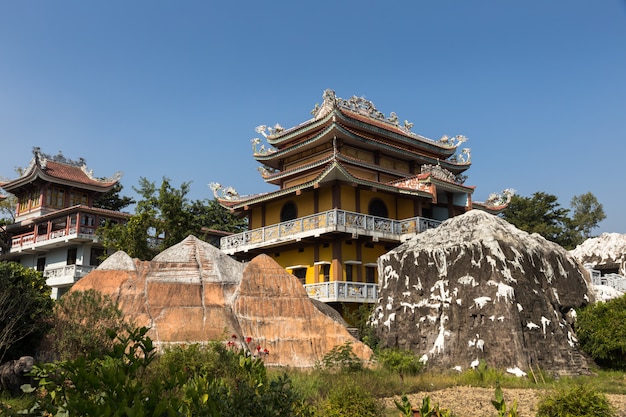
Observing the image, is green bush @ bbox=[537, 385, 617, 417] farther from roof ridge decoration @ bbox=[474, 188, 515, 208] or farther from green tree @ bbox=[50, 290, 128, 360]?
roof ridge decoration @ bbox=[474, 188, 515, 208]

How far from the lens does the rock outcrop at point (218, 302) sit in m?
13.8

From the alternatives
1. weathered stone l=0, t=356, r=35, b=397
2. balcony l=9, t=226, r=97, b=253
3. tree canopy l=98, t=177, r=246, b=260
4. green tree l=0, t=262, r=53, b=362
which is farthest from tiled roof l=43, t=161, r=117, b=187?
weathered stone l=0, t=356, r=35, b=397

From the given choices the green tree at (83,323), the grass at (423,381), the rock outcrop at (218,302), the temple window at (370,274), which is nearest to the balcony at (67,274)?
the temple window at (370,274)

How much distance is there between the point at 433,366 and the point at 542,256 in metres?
4.84

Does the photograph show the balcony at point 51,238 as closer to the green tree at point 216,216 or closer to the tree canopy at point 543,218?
the green tree at point 216,216

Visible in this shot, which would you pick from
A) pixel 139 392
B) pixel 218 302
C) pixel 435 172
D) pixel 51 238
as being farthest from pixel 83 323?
pixel 51 238

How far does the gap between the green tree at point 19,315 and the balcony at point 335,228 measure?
38.6 ft

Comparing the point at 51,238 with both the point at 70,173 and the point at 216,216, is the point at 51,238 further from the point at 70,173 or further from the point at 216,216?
the point at 216,216

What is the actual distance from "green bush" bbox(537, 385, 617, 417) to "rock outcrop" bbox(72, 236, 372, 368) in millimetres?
6984

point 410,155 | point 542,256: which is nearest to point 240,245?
point 410,155

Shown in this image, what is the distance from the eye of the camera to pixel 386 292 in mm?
17953

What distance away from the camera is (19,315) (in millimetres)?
13117

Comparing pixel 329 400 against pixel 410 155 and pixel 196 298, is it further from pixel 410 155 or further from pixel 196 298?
pixel 410 155

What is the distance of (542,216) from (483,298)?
95.3 ft
